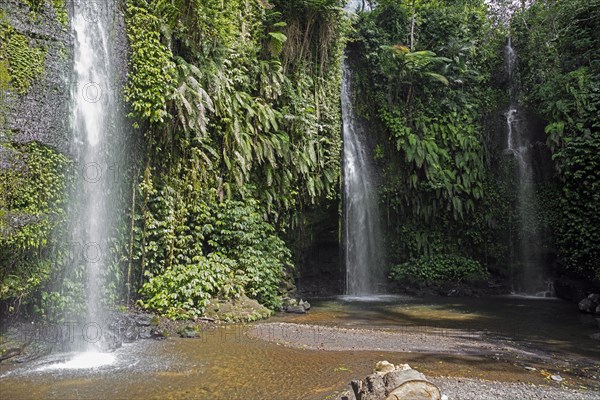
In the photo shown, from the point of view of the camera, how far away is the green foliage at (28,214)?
773 centimetres

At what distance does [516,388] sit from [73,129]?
Answer: 8.77 m

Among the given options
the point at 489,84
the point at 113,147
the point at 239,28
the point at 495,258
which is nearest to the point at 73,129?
the point at 113,147

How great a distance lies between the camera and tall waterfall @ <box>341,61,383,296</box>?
16.7 metres

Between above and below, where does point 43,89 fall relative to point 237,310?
above

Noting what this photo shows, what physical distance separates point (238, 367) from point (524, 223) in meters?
14.1

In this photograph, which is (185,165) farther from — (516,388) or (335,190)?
(516,388)

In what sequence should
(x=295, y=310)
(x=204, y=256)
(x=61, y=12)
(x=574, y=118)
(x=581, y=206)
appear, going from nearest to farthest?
(x=61, y=12), (x=204, y=256), (x=295, y=310), (x=581, y=206), (x=574, y=118)

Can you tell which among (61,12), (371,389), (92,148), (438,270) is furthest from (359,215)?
(371,389)

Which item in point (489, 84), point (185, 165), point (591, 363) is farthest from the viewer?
point (489, 84)

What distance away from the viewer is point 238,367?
20.8ft

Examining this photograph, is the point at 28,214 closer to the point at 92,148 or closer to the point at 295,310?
the point at 92,148

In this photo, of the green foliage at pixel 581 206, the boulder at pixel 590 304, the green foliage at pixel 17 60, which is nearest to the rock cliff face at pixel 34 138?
the green foliage at pixel 17 60

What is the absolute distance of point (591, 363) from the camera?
22.5 feet

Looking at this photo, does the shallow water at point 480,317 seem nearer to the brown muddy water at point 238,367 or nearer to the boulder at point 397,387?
the brown muddy water at point 238,367
